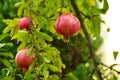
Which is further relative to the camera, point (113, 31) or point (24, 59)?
point (113, 31)

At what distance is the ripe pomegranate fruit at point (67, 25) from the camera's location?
3.45 feet

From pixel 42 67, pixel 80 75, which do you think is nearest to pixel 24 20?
pixel 42 67

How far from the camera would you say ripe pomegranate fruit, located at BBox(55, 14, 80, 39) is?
1053mm

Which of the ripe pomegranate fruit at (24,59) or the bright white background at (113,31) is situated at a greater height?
the ripe pomegranate fruit at (24,59)

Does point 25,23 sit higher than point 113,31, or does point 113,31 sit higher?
point 25,23

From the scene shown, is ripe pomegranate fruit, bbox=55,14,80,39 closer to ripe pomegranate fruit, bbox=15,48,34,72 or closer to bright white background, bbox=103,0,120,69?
ripe pomegranate fruit, bbox=15,48,34,72

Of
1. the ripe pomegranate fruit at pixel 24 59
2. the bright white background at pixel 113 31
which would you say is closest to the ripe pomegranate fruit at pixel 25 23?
the ripe pomegranate fruit at pixel 24 59

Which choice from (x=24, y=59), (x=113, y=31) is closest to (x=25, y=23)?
(x=24, y=59)

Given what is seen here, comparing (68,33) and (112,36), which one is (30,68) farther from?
(112,36)

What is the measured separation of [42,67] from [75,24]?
0.50 ft

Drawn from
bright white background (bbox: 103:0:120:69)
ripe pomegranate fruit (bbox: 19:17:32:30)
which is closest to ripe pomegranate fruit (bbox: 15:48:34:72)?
ripe pomegranate fruit (bbox: 19:17:32:30)

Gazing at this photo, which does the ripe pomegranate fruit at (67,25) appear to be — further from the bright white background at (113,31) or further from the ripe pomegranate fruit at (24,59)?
the bright white background at (113,31)

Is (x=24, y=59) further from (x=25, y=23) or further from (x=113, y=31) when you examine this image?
(x=113, y=31)

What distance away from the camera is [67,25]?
1.06m
